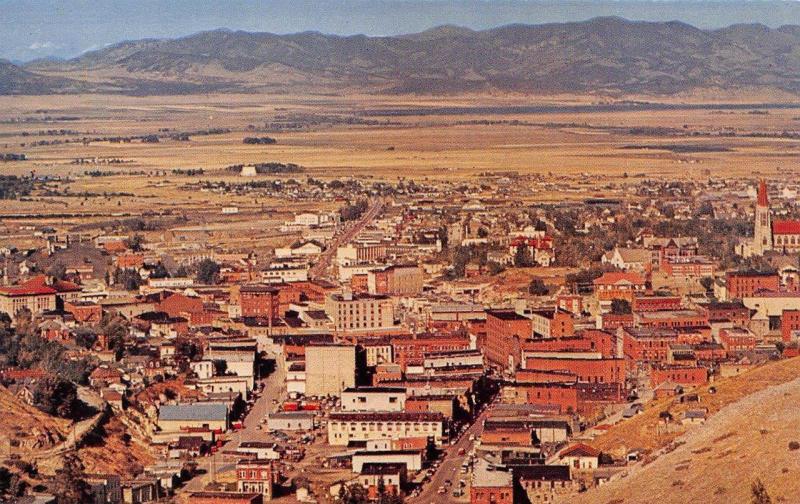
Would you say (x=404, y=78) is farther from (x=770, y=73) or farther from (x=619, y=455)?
(x=619, y=455)

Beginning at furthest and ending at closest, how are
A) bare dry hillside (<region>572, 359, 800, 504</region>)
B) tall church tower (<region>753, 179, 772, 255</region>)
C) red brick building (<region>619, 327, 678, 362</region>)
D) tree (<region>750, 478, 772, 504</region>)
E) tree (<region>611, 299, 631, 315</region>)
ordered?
1. tall church tower (<region>753, 179, 772, 255</region>)
2. tree (<region>611, 299, 631, 315</region>)
3. red brick building (<region>619, 327, 678, 362</region>)
4. bare dry hillside (<region>572, 359, 800, 504</region>)
5. tree (<region>750, 478, 772, 504</region>)

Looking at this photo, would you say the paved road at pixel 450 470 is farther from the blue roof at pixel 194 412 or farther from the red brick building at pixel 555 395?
the blue roof at pixel 194 412

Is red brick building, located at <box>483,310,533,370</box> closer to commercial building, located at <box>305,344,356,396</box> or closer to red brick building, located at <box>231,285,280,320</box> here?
commercial building, located at <box>305,344,356,396</box>

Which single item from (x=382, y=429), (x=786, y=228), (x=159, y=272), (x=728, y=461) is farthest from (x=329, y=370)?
(x=786, y=228)

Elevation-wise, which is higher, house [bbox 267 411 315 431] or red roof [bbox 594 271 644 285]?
red roof [bbox 594 271 644 285]

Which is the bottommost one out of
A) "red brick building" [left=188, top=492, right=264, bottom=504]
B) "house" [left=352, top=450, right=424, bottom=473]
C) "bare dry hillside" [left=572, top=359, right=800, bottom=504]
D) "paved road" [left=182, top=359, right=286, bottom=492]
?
"paved road" [left=182, top=359, right=286, bottom=492]

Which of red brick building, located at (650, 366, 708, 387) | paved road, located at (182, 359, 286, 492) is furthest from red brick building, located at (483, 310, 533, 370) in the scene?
paved road, located at (182, 359, 286, 492)

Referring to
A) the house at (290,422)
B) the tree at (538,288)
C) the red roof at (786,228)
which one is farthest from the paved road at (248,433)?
the red roof at (786,228)
